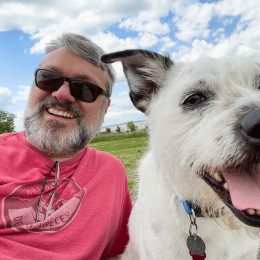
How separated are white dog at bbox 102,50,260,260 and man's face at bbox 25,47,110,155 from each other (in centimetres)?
99

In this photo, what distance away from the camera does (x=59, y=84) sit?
3.13 m

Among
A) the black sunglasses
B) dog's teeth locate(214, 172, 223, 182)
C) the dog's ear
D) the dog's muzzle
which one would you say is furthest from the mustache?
the dog's muzzle

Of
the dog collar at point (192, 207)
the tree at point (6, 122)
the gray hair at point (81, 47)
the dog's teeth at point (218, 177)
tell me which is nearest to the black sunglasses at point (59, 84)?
the gray hair at point (81, 47)

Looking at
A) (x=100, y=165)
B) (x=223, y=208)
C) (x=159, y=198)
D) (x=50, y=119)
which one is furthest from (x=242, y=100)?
(x=50, y=119)

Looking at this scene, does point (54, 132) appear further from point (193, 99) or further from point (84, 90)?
point (193, 99)

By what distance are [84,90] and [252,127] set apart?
2366mm

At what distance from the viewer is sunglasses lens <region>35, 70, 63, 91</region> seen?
3109 millimetres

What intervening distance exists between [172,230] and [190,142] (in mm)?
952

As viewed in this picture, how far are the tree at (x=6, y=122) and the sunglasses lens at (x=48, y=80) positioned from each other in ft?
207

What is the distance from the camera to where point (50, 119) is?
3.08 m

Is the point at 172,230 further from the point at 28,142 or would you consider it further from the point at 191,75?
the point at 28,142

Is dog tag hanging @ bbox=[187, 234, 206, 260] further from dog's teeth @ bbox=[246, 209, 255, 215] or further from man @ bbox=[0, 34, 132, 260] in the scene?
man @ bbox=[0, 34, 132, 260]

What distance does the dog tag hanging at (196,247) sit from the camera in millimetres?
1985

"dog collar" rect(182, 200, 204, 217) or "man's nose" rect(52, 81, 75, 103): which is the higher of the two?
"man's nose" rect(52, 81, 75, 103)
